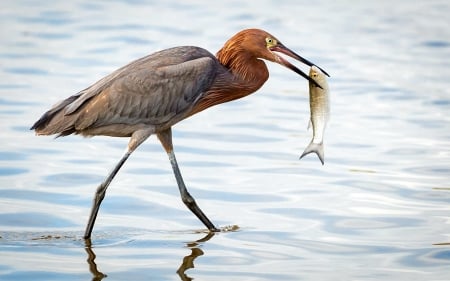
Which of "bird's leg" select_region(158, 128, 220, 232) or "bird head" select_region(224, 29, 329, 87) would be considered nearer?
"bird's leg" select_region(158, 128, 220, 232)

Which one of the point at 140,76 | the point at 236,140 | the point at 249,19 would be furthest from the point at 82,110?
the point at 249,19

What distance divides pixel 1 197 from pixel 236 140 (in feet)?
11.1

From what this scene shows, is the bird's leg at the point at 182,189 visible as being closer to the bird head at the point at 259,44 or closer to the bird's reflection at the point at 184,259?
the bird's reflection at the point at 184,259

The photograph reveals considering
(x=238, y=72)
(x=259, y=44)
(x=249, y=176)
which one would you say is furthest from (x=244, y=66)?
(x=249, y=176)

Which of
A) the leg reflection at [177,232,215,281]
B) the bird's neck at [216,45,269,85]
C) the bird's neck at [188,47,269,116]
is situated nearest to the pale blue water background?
the leg reflection at [177,232,215,281]

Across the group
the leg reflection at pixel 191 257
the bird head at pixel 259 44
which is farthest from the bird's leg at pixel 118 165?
the bird head at pixel 259 44

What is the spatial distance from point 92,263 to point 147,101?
162cm

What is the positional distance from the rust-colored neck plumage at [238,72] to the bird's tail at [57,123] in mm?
1068

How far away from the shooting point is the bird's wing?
9.80m

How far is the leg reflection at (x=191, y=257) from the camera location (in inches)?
340

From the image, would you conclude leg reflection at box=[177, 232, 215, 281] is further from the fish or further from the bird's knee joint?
the fish

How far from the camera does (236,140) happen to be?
1348 centimetres

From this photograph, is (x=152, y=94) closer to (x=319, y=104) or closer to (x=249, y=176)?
(x=319, y=104)

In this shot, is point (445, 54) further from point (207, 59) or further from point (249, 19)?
point (207, 59)
